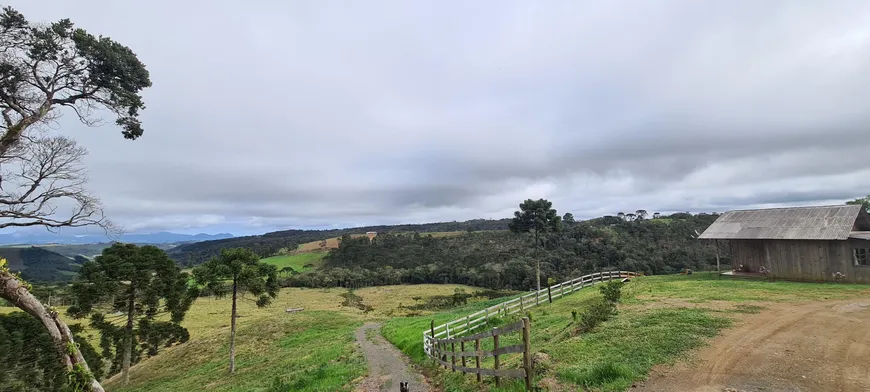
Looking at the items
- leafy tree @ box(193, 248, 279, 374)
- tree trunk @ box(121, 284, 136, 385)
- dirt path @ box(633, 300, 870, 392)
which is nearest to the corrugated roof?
dirt path @ box(633, 300, 870, 392)

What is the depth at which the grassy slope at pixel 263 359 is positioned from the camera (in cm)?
1559

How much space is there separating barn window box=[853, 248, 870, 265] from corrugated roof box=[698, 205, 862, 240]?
4.28 ft

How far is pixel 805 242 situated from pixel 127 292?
48157 millimetres

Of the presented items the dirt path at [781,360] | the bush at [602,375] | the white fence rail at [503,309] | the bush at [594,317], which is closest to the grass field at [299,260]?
the white fence rail at [503,309]

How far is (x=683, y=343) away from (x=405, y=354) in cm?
1282

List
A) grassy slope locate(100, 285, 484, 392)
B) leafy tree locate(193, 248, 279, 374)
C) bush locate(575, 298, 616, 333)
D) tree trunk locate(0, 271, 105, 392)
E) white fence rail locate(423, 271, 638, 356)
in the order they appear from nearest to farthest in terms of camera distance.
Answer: tree trunk locate(0, 271, 105, 392), bush locate(575, 298, 616, 333), grassy slope locate(100, 285, 484, 392), white fence rail locate(423, 271, 638, 356), leafy tree locate(193, 248, 279, 374)

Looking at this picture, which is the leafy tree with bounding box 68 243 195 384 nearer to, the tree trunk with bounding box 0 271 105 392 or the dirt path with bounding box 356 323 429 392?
the dirt path with bounding box 356 323 429 392

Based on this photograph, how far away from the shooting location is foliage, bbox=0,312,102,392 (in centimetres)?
2056

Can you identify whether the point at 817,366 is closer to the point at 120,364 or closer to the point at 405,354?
the point at 405,354

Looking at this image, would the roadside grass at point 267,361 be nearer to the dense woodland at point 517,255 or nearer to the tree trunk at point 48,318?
the tree trunk at point 48,318

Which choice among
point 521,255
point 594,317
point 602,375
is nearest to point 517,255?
point 521,255

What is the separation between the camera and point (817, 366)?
815 centimetres

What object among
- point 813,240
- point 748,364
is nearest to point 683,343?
point 748,364

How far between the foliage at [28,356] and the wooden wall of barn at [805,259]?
44.9 m
